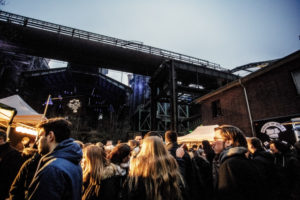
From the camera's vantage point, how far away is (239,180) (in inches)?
65.1

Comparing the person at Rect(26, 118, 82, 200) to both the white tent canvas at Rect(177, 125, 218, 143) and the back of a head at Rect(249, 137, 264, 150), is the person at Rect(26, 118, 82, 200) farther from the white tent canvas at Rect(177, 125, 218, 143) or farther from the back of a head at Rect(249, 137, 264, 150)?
the white tent canvas at Rect(177, 125, 218, 143)

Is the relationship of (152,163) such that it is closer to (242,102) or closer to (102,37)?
(242,102)

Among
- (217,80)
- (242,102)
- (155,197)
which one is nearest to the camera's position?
(155,197)

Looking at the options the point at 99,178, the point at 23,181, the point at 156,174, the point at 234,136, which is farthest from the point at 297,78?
the point at 23,181

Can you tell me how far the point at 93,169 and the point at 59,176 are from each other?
118cm

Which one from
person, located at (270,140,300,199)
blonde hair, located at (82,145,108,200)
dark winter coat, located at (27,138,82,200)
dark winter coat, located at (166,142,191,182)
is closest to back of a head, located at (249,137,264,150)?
person, located at (270,140,300,199)

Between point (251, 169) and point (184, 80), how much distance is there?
48.2ft

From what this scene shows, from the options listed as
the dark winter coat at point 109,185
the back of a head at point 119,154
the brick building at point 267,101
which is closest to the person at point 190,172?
the back of a head at point 119,154

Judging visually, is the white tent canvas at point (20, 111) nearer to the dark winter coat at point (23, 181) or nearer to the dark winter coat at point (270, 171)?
the dark winter coat at point (23, 181)

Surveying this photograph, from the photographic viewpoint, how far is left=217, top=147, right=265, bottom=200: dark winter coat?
1622 millimetres

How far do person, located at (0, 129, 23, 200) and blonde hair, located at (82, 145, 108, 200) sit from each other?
1.94 m

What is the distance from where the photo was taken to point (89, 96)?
22.7 m

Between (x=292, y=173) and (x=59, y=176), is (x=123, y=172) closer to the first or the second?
(x=59, y=176)

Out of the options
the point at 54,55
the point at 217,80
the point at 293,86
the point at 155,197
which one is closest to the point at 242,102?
the point at 293,86
